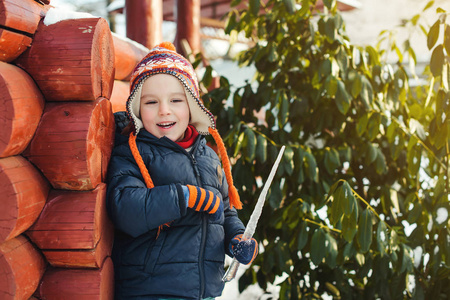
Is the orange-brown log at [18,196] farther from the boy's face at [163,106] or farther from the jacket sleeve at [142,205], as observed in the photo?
the boy's face at [163,106]

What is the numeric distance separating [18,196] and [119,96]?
98 cm

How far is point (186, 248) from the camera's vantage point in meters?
1.35

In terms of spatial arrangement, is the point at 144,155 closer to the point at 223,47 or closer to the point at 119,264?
the point at 119,264

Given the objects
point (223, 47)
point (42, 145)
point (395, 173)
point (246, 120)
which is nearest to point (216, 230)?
point (42, 145)

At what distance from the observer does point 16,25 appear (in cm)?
108

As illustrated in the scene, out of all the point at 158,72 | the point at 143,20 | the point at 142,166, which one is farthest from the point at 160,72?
the point at 143,20

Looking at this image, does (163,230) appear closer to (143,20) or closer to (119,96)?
(119,96)

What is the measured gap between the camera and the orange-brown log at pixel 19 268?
1056mm

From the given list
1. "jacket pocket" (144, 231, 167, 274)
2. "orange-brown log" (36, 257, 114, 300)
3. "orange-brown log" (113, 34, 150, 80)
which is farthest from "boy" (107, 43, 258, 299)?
"orange-brown log" (113, 34, 150, 80)

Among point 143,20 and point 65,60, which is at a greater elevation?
point 65,60

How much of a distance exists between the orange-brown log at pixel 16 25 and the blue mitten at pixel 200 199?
571 millimetres

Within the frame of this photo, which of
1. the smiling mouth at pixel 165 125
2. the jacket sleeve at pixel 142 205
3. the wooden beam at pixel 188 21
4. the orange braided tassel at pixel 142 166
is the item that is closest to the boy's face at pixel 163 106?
the smiling mouth at pixel 165 125

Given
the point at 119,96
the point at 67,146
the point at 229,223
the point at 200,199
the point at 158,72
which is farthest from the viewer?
the point at 119,96

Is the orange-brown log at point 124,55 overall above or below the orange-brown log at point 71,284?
above
